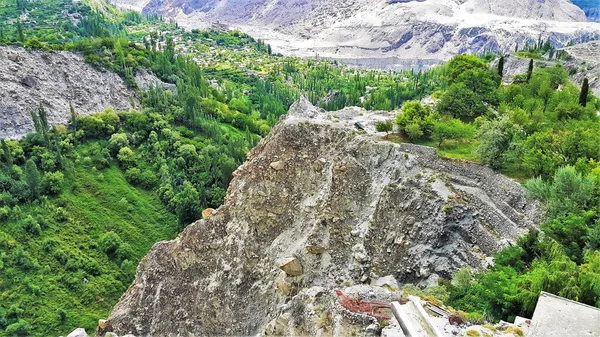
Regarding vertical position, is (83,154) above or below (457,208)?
below

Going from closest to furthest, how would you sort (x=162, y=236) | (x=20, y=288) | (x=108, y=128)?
1. (x=20, y=288)
2. (x=162, y=236)
3. (x=108, y=128)

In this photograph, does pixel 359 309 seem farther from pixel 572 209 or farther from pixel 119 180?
pixel 119 180

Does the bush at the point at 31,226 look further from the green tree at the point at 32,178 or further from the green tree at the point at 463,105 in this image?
the green tree at the point at 463,105

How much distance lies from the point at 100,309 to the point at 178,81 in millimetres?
71189

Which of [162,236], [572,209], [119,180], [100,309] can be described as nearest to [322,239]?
[572,209]

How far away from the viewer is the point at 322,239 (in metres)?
42.4

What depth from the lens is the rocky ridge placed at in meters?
93.6

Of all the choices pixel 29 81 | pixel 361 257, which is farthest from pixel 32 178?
pixel 361 257

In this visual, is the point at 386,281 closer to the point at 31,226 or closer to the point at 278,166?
the point at 278,166

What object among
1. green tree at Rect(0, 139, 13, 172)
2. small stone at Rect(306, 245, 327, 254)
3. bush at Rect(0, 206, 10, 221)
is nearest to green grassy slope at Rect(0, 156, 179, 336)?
bush at Rect(0, 206, 10, 221)

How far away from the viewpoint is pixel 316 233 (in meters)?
42.7

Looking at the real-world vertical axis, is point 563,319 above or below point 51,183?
above

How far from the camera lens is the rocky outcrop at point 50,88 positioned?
307 ft

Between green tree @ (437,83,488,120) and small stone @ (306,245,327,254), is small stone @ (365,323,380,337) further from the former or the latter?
green tree @ (437,83,488,120)
